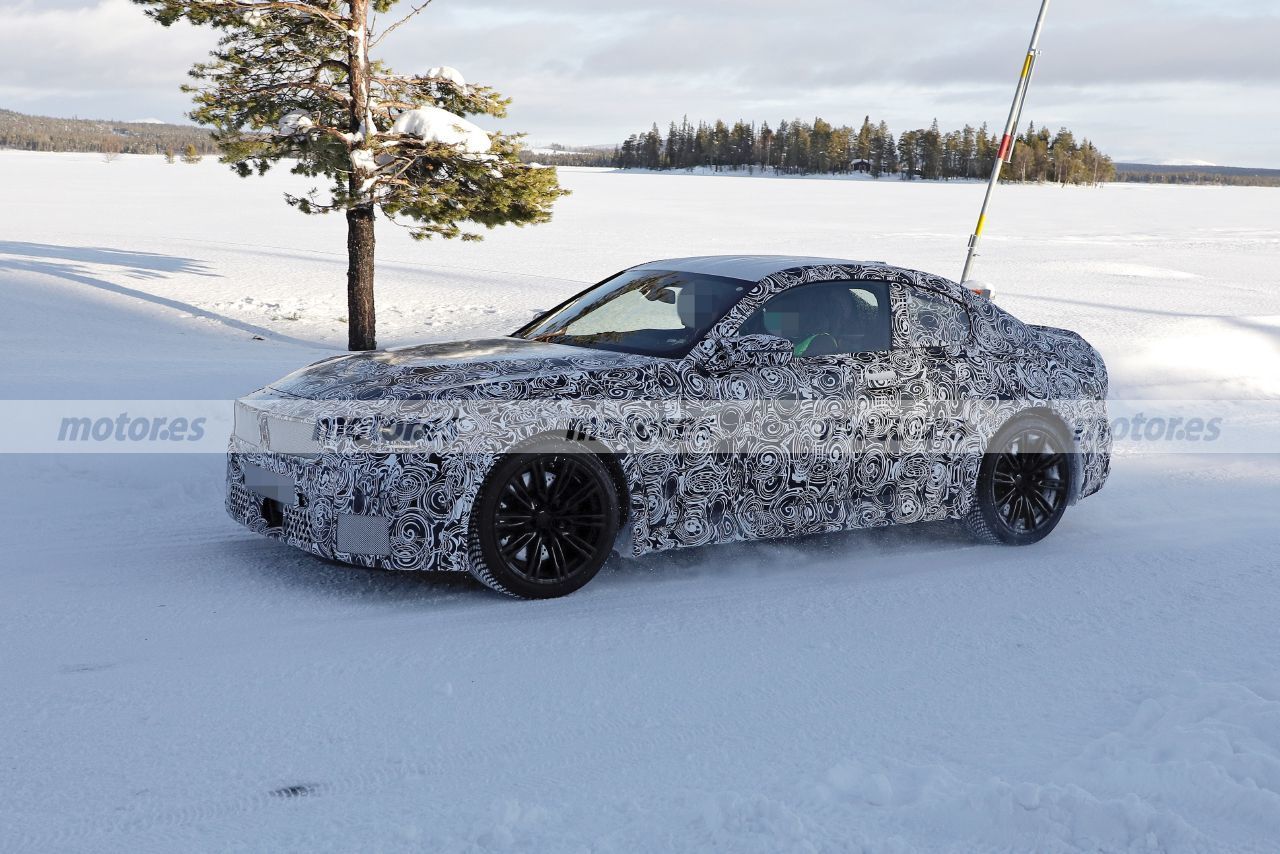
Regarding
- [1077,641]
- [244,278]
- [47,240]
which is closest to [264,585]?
[1077,641]

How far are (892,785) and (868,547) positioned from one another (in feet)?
9.98

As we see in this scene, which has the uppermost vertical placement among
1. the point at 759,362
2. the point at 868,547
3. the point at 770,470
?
the point at 759,362

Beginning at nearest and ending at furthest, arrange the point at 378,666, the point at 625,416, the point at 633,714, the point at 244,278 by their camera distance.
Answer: the point at 633,714, the point at 378,666, the point at 625,416, the point at 244,278

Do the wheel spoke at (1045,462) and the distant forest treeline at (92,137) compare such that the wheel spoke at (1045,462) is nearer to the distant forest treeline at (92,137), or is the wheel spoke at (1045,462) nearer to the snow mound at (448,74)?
the snow mound at (448,74)

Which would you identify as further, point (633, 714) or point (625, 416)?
point (625, 416)

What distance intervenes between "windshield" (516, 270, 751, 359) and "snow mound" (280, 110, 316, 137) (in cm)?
758

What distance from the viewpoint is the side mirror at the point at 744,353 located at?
5.64 m

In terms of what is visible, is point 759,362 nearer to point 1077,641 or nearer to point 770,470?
point 770,470

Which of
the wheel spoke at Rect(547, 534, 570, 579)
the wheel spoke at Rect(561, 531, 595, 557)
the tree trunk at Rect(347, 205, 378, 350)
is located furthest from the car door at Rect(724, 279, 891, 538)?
the tree trunk at Rect(347, 205, 378, 350)

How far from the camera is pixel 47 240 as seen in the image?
1009 inches

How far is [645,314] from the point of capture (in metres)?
6.12

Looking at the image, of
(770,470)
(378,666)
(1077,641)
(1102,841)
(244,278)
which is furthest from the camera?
(244,278)

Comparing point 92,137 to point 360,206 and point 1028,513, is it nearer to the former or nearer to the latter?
point 360,206

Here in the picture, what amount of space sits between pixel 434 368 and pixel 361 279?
9249mm
